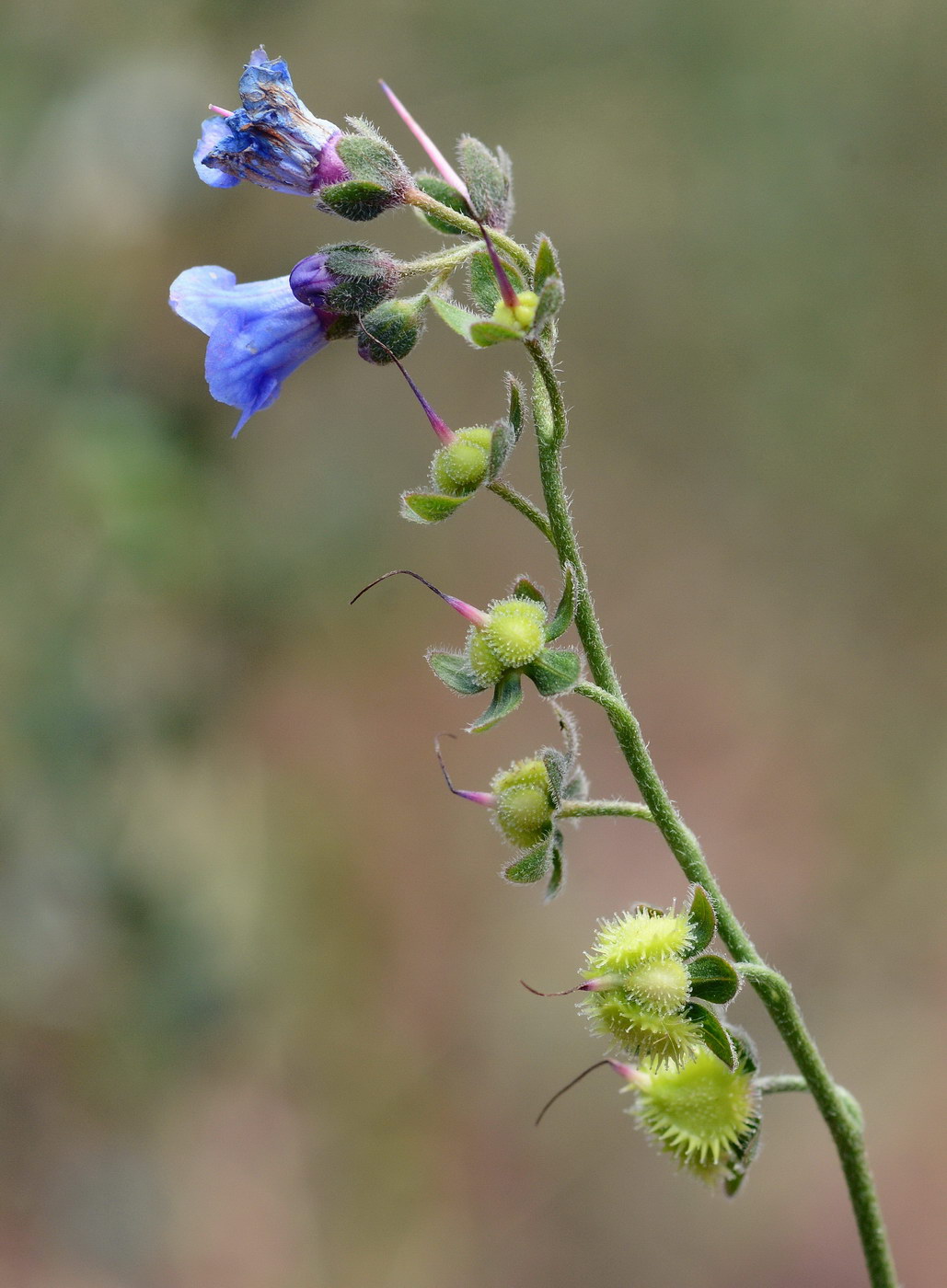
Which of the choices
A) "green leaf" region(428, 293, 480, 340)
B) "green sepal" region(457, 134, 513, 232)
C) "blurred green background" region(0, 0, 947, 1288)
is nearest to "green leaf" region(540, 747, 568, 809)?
"green leaf" region(428, 293, 480, 340)

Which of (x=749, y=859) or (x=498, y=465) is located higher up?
(x=749, y=859)

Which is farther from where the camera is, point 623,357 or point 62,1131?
point 623,357

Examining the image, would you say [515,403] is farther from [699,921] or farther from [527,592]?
[699,921]

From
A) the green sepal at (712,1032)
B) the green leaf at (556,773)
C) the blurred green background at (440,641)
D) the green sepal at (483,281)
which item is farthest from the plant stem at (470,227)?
the blurred green background at (440,641)

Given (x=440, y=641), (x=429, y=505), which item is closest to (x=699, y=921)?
(x=429, y=505)

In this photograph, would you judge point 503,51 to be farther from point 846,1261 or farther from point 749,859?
point 846,1261

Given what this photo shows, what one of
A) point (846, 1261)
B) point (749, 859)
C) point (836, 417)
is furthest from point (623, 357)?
point (846, 1261)

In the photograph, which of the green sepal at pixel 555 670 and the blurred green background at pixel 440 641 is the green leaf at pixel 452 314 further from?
the blurred green background at pixel 440 641

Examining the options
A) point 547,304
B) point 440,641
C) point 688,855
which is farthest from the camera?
point 440,641
